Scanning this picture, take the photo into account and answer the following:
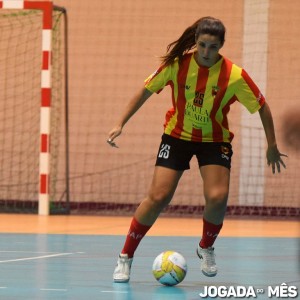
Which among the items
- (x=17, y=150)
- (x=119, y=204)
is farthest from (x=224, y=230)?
(x=17, y=150)

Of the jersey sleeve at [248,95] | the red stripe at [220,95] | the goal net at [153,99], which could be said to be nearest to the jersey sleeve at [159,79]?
the red stripe at [220,95]

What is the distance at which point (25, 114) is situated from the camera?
48.2ft

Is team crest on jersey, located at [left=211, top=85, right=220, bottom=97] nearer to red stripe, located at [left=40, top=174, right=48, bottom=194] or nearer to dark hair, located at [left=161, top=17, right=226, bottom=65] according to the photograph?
dark hair, located at [left=161, top=17, right=226, bottom=65]

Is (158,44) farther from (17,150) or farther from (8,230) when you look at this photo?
(8,230)

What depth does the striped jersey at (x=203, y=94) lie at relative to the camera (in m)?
6.40

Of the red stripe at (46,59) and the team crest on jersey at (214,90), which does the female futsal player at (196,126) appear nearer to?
the team crest on jersey at (214,90)

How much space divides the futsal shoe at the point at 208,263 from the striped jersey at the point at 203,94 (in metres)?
0.78

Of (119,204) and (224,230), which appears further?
(119,204)

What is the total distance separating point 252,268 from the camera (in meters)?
7.28

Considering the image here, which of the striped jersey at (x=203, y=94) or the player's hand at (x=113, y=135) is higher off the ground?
the striped jersey at (x=203, y=94)

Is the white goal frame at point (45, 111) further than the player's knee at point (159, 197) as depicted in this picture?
Yes

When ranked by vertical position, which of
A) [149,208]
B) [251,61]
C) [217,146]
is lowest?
[149,208]

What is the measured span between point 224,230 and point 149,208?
4963 mm

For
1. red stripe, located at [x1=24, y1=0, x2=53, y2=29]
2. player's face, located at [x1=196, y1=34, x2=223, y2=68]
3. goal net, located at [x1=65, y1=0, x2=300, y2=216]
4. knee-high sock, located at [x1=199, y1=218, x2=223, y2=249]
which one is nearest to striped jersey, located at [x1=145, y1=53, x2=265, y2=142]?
player's face, located at [x1=196, y1=34, x2=223, y2=68]
